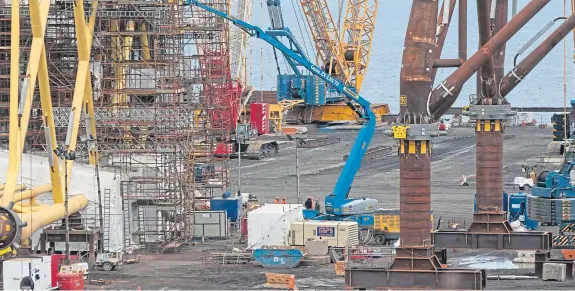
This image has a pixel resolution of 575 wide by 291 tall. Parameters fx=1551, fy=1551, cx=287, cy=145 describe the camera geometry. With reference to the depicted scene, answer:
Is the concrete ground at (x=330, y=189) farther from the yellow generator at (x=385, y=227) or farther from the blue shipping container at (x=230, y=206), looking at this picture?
the blue shipping container at (x=230, y=206)

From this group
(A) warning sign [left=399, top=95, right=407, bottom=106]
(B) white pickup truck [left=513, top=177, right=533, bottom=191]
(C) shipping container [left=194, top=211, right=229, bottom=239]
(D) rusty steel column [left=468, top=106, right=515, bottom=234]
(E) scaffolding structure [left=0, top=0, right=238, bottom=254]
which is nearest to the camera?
(A) warning sign [left=399, top=95, right=407, bottom=106]

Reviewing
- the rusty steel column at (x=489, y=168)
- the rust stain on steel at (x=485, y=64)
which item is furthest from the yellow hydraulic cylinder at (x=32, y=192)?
the rust stain on steel at (x=485, y=64)

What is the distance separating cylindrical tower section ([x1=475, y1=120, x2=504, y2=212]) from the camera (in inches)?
2386

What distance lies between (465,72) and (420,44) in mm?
5574

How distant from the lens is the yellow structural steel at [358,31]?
14425cm

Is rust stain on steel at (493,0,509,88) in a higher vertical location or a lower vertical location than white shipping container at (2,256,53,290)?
higher

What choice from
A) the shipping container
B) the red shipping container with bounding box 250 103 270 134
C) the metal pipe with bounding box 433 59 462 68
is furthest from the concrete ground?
the metal pipe with bounding box 433 59 462 68

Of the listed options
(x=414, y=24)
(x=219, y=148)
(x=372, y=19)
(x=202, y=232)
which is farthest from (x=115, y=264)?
(x=372, y=19)

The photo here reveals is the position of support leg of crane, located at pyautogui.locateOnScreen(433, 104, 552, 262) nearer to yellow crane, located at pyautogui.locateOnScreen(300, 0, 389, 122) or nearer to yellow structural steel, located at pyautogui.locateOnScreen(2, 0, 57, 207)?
yellow structural steel, located at pyautogui.locateOnScreen(2, 0, 57, 207)

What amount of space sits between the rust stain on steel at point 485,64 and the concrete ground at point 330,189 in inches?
258

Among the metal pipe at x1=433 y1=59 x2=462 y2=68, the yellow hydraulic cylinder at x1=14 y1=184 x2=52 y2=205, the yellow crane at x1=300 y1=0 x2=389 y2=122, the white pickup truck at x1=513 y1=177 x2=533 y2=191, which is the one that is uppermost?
the yellow crane at x1=300 y1=0 x2=389 y2=122

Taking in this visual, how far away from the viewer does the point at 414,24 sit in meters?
44.2

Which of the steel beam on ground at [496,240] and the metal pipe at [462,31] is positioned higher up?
the metal pipe at [462,31]

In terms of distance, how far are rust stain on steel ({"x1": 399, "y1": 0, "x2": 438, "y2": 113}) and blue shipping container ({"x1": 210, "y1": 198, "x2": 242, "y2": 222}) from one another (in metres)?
30.8
